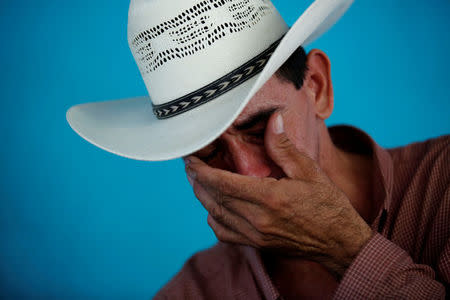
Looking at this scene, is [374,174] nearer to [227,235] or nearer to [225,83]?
[227,235]

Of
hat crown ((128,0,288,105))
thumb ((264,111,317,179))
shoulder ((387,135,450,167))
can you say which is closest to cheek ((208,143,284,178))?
thumb ((264,111,317,179))

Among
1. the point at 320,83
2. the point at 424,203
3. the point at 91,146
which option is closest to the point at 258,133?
the point at 320,83

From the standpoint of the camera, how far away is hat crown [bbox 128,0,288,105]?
118 centimetres

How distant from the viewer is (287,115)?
1.40 m

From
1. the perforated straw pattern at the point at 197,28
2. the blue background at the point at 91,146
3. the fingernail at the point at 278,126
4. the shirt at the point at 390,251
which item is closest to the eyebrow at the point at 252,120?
the fingernail at the point at 278,126

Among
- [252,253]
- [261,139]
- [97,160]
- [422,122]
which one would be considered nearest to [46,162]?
[97,160]

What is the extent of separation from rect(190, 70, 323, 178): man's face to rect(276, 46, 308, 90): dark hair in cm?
2

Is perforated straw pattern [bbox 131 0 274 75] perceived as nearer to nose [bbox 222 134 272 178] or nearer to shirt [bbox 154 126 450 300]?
nose [bbox 222 134 272 178]

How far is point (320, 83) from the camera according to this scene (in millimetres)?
1611

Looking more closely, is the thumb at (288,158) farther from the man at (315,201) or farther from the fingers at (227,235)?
the fingers at (227,235)

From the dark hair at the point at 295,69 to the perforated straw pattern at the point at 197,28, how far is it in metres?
0.26

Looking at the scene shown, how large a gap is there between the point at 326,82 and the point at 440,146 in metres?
0.48

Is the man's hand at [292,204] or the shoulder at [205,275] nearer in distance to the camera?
the man's hand at [292,204]

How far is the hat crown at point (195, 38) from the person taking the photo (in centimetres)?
118
